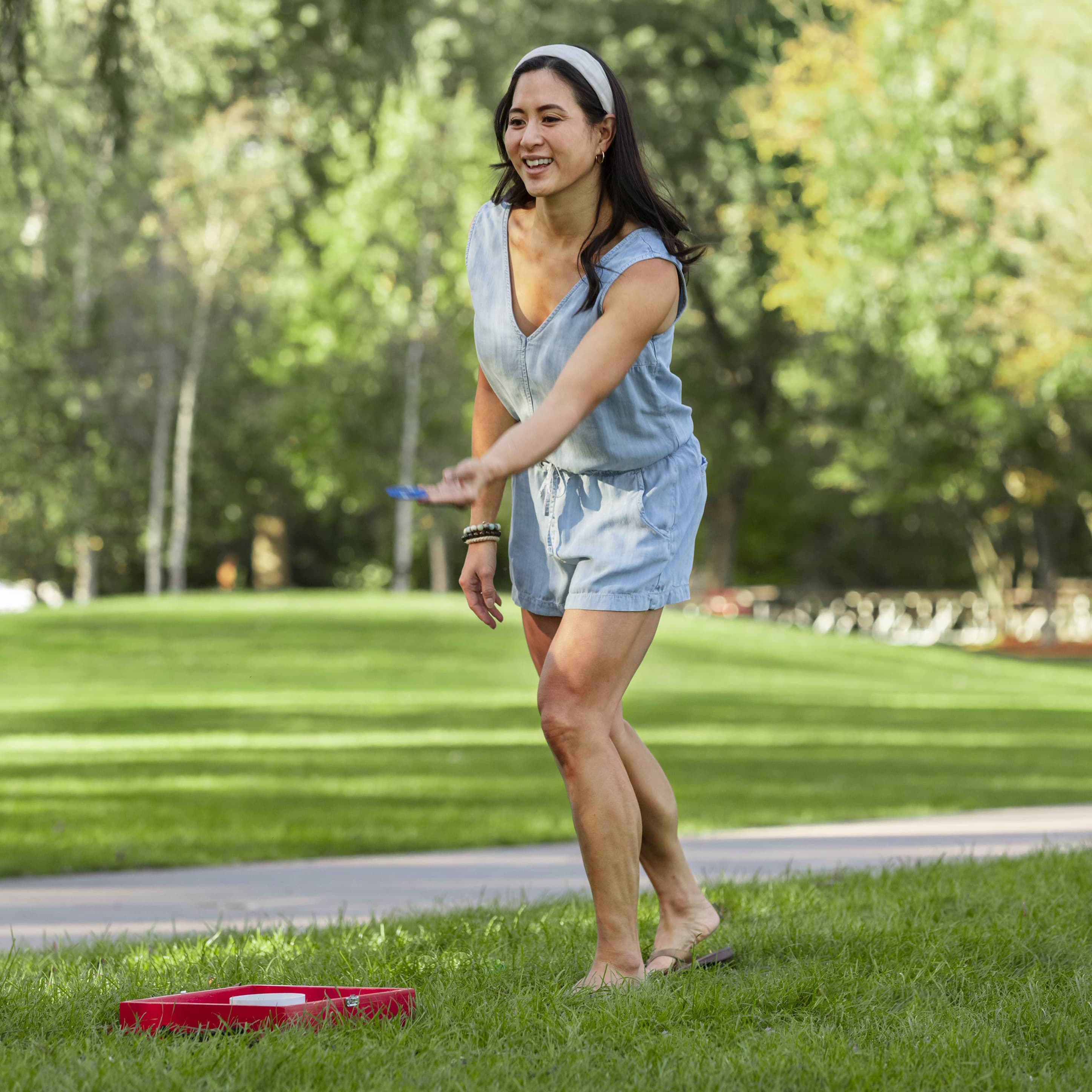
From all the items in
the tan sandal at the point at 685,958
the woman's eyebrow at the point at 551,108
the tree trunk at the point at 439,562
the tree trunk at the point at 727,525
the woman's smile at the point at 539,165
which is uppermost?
the woman's eyebrow at the point at 551,108

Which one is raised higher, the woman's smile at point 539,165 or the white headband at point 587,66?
the white headband at point 587,66

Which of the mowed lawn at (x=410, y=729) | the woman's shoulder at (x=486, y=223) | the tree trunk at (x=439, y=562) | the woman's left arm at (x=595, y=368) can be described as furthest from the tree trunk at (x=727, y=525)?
the woman's left arm at (x=595, y=368)

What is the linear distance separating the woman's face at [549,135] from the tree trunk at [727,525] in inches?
1400

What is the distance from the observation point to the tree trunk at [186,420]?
3934 centimetres

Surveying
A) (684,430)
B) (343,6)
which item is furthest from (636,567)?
(343,6)

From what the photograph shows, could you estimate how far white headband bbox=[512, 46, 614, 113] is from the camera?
12.3 ft

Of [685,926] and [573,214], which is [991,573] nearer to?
[685,926]

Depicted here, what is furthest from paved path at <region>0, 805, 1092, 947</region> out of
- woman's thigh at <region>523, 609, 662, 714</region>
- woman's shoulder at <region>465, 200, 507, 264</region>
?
woman's shoulder at <region>465, 200, 507, 264</region>

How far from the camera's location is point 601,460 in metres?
3.84

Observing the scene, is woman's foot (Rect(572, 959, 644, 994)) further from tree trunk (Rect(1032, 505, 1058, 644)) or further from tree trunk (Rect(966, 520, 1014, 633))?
tree trunk (Rect(966, 520, 1014, 633))

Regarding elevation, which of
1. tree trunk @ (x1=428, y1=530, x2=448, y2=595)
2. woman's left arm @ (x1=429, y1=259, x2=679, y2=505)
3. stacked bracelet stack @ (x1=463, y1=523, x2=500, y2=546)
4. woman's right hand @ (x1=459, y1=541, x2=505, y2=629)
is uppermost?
woman's left arm @ (x1=429, y1=259, x2=679, y2=505)

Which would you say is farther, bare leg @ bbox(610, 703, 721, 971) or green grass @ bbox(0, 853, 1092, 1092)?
bare leg @ bbox(610, 703, 721, 971)

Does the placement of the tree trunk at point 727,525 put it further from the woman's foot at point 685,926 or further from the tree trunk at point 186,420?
the woman's foot at point 685,926

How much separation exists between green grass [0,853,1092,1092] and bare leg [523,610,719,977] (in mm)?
161
